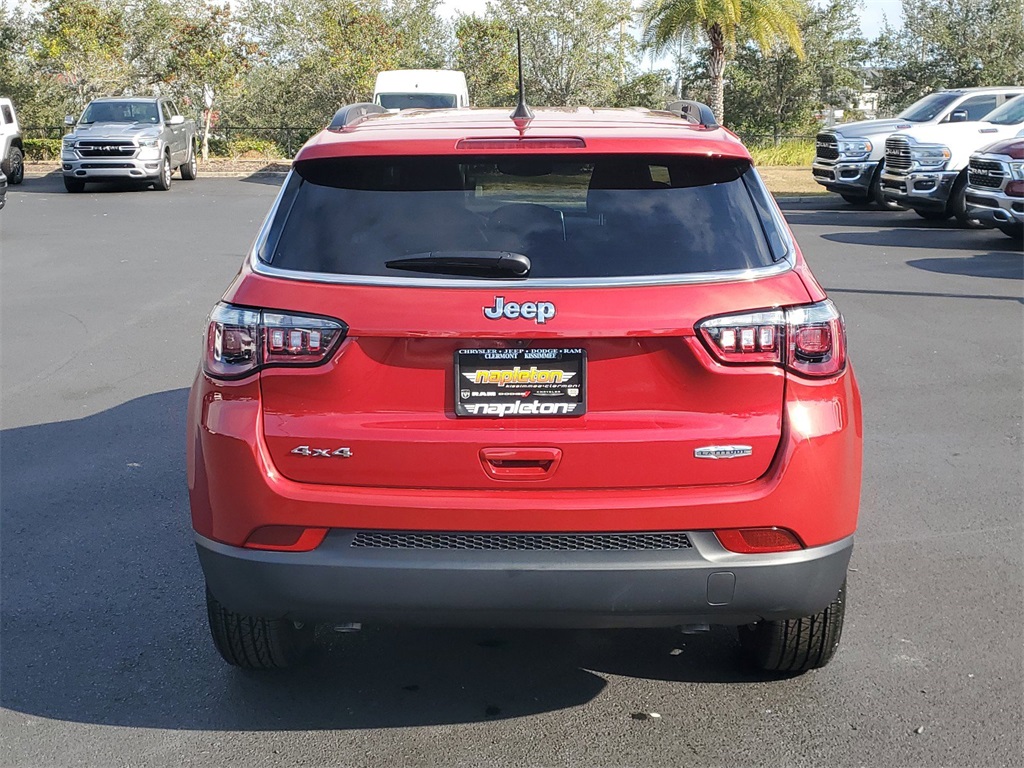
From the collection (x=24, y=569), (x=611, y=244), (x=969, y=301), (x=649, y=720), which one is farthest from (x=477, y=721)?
(x=969, y=301)

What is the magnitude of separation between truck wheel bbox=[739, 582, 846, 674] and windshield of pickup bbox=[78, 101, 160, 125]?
80.7 feet

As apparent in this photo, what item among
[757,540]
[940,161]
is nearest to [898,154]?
[940,161]

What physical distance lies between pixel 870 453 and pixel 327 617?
4136mm

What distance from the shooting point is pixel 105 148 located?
24703mm

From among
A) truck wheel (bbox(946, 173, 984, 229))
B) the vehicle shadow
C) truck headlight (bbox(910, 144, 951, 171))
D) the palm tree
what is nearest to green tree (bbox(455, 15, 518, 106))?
the palm tree

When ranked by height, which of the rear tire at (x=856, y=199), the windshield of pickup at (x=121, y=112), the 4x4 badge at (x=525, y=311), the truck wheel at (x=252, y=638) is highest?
the 4x4 badge at (x=525, y=311)

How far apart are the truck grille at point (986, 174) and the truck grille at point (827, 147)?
17.7 feet

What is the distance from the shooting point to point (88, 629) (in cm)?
443

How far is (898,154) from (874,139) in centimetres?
171

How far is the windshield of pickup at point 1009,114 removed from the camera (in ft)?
63.2

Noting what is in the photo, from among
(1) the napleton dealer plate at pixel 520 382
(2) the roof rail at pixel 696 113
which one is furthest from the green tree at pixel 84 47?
(1) the napleton dealer plate at pixel 520 382

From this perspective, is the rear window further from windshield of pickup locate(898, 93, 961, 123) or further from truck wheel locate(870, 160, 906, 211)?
windshield of pickup locate(898, 93, 961, 123)

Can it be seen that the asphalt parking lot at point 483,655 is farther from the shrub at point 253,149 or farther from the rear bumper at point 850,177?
the shrub at point 253,149

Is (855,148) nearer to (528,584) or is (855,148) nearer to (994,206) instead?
(994,206)
